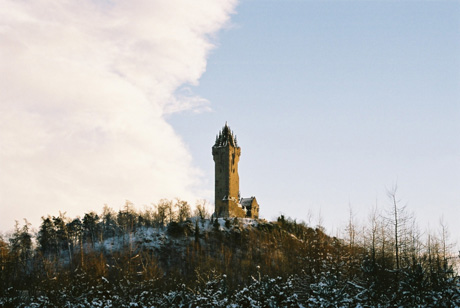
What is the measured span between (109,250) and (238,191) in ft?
100

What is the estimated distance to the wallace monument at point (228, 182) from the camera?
273 ft

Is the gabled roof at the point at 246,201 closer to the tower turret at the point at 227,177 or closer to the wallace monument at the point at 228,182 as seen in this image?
the wallace monument at the point at 228,182

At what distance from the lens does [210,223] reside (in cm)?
7456

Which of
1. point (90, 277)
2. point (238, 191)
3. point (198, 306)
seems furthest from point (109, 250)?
point (198, 306)

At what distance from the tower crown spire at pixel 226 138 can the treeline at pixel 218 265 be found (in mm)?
14151

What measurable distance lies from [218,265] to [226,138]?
3855cm

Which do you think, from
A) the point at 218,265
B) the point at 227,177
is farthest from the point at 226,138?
the point at 218,265

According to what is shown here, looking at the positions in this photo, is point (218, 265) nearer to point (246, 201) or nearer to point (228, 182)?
point (228, 182)

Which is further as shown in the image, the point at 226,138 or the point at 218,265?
the point at 226,138

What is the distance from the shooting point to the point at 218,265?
5659 centimetres

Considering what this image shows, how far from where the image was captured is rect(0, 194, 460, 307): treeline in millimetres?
27516

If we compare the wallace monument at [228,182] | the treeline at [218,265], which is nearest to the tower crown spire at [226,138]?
the wallace monument at [228,182]

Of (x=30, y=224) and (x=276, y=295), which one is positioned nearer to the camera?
(x=276, y=295)

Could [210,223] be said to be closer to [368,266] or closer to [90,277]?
[90,277]
